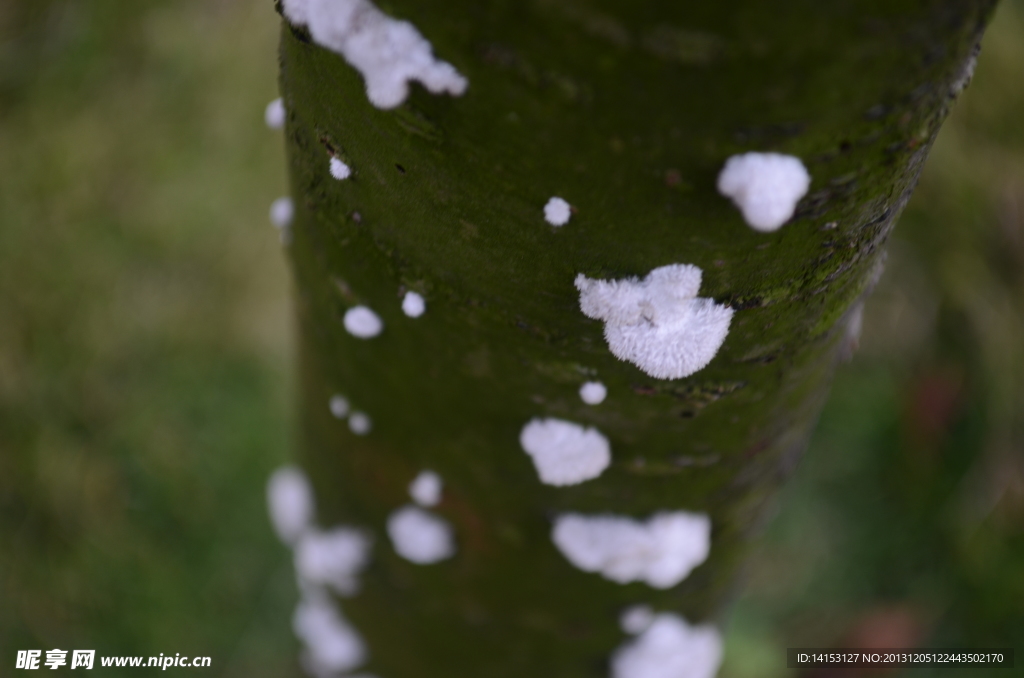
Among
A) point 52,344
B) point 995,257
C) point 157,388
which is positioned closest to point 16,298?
point 52,344

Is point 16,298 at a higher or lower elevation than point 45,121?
lower

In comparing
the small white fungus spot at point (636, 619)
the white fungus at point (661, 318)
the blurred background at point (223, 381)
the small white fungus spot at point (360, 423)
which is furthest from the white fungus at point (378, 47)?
the blurred background at point (223, 381)

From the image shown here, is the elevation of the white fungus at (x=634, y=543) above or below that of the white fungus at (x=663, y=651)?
above

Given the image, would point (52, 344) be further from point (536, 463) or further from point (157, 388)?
point (536, 463)

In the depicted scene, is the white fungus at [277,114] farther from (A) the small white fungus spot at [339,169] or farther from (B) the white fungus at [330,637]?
(B) the white fungus at [330,637]

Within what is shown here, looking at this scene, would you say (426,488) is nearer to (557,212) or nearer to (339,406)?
(339,406)

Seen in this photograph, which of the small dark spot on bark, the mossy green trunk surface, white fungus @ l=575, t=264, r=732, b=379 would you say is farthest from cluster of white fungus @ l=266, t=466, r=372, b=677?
the small dark spot on bark

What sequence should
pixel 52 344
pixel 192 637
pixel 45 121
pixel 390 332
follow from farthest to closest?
pixel 45 121 → pixel 52 344 → pixel 192 637 → pixel 390 332
